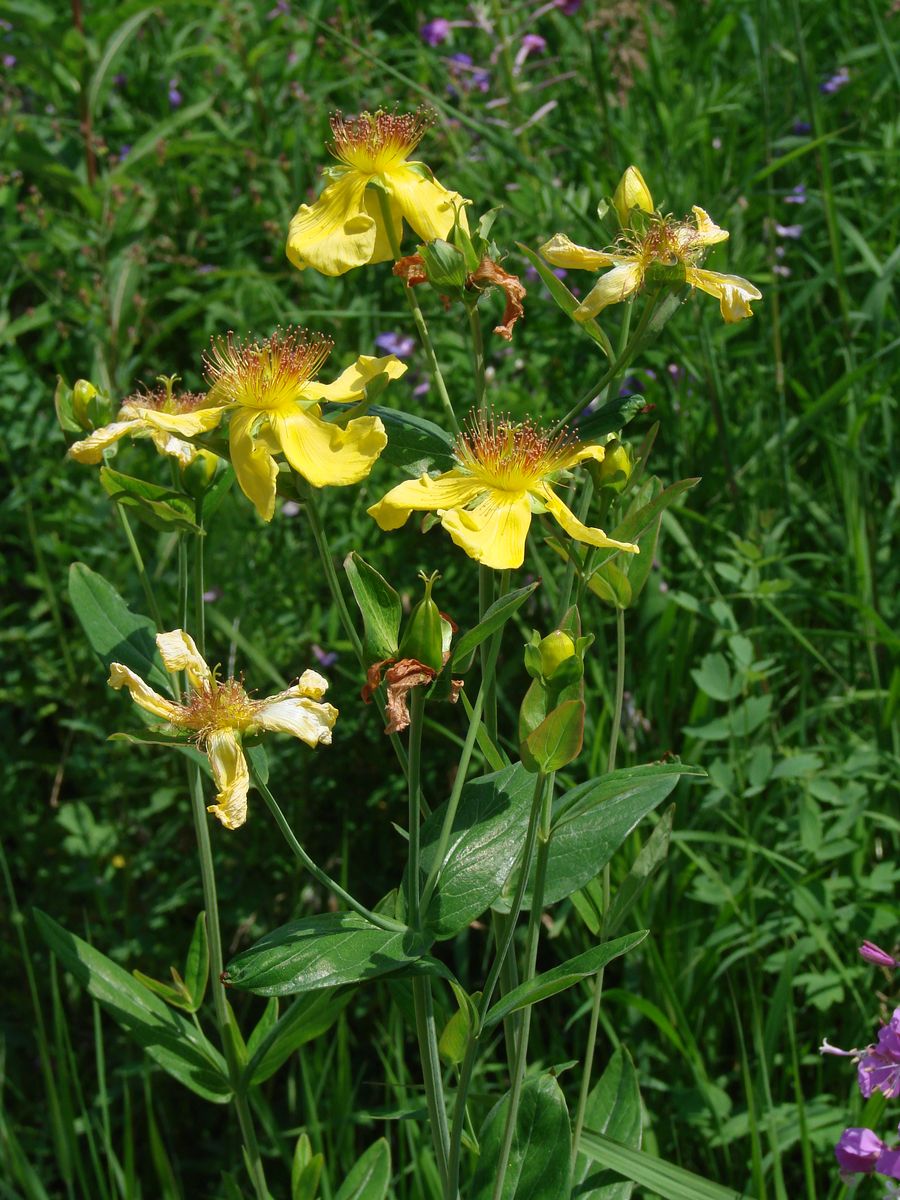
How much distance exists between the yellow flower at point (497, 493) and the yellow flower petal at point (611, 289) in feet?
0.43

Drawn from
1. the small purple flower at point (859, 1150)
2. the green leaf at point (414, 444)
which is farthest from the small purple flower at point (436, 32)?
the small purple flower at point (859, 1150)

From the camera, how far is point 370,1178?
153 centimetres

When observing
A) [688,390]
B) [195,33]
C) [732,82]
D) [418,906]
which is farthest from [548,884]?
[195,33]

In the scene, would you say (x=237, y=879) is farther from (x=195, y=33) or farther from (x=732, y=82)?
(x=195, y=33)

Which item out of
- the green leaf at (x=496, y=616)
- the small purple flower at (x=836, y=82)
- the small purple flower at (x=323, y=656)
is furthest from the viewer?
the small purple flower at (x=836, y=82)

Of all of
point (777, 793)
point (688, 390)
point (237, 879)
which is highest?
point (688, 390)

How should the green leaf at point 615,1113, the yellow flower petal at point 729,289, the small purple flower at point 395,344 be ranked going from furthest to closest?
1. the small purple flower at point 395,344
2. the green leaf at point 615,1113
3. the yellow flower petal at point 729,289

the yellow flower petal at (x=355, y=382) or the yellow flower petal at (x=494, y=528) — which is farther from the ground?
the yellow flower petal at (x=355, y=382)

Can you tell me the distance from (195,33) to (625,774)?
11.2 ft

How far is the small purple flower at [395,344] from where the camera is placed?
2.70 meters

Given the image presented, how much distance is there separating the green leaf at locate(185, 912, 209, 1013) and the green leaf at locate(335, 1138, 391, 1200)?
0.29 metres

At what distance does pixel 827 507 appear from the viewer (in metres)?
2.53

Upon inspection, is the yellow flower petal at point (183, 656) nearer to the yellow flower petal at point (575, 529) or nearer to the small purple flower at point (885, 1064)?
the yellow flower petal at point (575, 529)

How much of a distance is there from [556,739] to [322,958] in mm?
283
